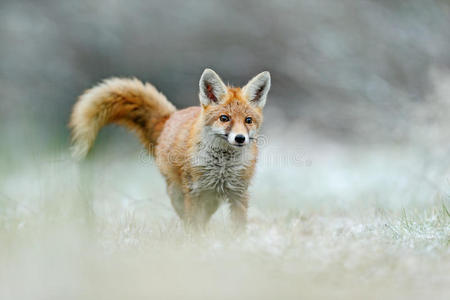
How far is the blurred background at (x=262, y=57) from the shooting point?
9500mm

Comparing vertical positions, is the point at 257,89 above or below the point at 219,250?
above

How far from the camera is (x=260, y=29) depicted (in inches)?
410

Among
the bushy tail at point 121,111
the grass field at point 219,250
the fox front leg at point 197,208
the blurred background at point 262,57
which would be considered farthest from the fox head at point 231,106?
the blurred background at point 262,57

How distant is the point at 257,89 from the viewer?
508 centimetres

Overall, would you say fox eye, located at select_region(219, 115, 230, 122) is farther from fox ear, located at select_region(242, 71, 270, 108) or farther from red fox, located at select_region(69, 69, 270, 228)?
fox ear, located at select_region(242, 71, 270, 108)

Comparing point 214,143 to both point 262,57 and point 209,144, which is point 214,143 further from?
point 262,57

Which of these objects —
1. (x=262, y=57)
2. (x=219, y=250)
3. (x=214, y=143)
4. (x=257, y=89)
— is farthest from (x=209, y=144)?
(x=262, y=57)

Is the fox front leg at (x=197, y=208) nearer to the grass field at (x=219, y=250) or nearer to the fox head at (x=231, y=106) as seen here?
the grass field at (x=219, y=250)

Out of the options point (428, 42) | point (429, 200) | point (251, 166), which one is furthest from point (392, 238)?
point (428, 42)

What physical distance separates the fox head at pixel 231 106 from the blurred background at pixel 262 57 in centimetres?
444

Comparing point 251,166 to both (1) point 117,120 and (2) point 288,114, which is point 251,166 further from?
(2) point 288,114

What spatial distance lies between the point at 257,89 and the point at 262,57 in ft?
18.4

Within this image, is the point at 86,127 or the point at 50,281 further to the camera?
the point at 86,127

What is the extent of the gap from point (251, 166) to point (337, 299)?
219cm
